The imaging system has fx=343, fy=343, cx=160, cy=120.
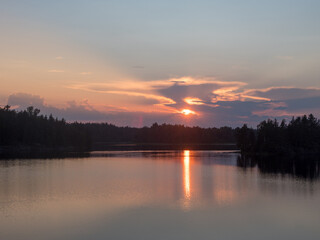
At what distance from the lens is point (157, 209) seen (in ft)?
96.1

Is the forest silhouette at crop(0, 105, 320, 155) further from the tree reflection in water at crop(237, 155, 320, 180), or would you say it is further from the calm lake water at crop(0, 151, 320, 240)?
the calm lake water at crop(0, 151, 320, 240)

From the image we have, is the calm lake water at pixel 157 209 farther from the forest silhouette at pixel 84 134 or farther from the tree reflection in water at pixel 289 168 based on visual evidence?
the forest silhouette at pixel 84 134

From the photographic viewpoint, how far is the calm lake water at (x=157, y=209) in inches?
899

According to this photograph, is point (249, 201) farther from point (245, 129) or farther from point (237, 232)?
point (245, 129)

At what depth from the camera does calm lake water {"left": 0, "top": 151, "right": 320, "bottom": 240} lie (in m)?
22.8

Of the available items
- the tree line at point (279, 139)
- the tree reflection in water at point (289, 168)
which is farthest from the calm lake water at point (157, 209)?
the tree line at point (279, 139)

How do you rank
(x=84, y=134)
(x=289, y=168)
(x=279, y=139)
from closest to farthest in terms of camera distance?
(x=289, y=168)
(x=279, y=139)
(x=84, y=134)

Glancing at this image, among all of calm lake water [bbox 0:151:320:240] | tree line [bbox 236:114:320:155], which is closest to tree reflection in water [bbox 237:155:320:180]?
calm lake water [bbox 0:151:320:240]

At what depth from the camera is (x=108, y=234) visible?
72.7 feet

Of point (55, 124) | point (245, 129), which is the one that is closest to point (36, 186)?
point (245, 129)

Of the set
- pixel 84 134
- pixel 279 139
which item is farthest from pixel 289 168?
pixel 84 134

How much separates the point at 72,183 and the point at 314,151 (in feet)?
319

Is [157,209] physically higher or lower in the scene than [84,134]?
lower

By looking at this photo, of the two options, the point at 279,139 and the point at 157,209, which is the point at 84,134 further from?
the point at 157,209
